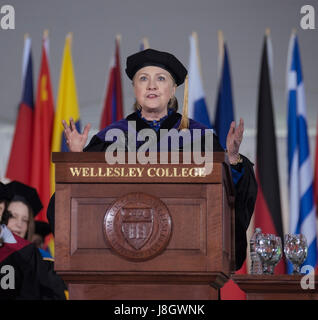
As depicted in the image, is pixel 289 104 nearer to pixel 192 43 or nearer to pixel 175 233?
pixel 192 43

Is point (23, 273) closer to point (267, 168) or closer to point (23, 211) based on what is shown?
point (23, 211)

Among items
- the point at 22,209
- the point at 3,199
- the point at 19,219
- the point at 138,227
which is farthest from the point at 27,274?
the point at 138,227

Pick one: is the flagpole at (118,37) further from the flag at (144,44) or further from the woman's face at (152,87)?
the woman's face at (152,87)

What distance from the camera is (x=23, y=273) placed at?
5.06m

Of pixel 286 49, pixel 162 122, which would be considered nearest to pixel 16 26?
pixel 286 49

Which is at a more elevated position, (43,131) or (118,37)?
(118,37)

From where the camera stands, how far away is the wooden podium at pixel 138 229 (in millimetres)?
2240

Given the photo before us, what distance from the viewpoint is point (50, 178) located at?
26.9 feet

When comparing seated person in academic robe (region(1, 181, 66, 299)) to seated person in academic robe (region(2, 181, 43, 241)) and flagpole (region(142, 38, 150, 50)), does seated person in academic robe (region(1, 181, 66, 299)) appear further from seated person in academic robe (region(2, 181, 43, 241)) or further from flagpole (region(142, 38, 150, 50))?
flagpole (region(142, 38, 150, 50))

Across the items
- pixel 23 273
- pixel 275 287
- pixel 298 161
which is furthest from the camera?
pixel 298 161

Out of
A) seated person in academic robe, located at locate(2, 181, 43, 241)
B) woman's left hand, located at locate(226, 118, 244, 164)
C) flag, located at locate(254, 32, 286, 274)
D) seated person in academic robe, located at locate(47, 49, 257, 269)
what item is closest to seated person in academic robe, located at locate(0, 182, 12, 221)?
seated person in academic robe, located at locate(2, 181, 43, 241)

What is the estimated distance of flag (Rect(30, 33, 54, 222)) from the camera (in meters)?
8.27

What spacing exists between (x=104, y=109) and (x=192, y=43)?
1.26 meters

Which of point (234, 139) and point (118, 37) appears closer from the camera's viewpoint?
point (234, 139)
